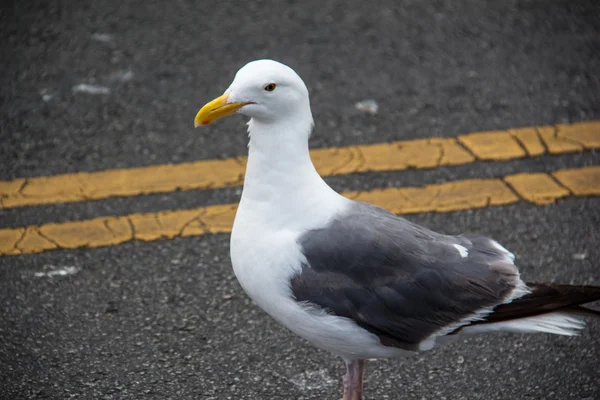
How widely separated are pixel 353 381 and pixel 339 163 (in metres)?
1.59

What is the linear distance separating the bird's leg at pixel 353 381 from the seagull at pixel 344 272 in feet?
0.33

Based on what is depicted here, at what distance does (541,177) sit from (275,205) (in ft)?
6.13

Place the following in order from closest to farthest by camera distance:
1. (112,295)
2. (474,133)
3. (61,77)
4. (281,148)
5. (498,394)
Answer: (281,148), (498,394), (112,295), (474,133), (61,77)

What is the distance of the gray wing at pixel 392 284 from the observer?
108 inches

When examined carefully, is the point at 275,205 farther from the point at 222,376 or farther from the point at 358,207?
the point at 222,376

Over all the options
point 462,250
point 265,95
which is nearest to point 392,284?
point 462,250

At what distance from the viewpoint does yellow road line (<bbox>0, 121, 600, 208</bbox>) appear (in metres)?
4.12

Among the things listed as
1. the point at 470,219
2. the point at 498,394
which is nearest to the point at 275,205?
the point at 498,394

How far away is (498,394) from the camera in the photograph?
3074 millimetres

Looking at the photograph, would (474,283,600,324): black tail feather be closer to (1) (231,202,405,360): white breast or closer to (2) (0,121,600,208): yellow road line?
(1) (231,202,405,360): white breast

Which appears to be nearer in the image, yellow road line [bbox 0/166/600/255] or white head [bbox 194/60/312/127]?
white head [bbox 194/60/312/127]

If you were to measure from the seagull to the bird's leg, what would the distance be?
101mm

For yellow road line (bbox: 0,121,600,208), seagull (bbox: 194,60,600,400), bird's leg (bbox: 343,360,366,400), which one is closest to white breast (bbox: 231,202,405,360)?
seagull (bbox: 194,60,600,400)

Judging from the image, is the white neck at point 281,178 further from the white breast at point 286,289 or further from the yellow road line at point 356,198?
the yellow road line at point 356,198
